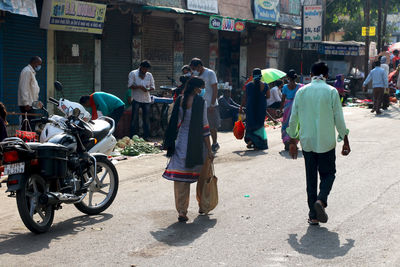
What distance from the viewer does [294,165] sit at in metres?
10.6

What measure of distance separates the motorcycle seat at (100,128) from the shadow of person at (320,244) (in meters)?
3.16

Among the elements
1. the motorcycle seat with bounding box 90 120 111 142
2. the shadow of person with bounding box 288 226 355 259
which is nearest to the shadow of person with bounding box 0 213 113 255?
the motorcycle seat with bounding box 90 120 111 142

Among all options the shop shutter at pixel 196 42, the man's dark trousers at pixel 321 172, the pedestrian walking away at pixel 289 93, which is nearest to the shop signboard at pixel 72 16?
the pedestrian walking away at pixel 289 93

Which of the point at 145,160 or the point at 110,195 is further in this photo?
the point at 145,160

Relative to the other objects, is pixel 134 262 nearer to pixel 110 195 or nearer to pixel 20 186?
pixel 20 186

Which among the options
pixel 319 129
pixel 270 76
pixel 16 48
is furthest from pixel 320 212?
pixel 270 76

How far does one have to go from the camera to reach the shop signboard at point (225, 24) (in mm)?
19109

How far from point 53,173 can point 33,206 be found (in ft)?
1.25

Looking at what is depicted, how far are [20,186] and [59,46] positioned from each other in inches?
370

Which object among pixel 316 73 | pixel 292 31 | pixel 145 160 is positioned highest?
pixel 292 31

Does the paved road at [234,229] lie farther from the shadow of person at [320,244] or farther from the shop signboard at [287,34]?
the shop signboard at [287,34]

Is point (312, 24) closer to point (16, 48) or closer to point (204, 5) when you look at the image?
point (204, 5)

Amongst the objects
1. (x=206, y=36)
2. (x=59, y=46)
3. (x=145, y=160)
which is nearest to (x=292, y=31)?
(x=206, y=36)

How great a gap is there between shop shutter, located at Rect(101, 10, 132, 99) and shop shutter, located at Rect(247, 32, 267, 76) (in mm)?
8788
